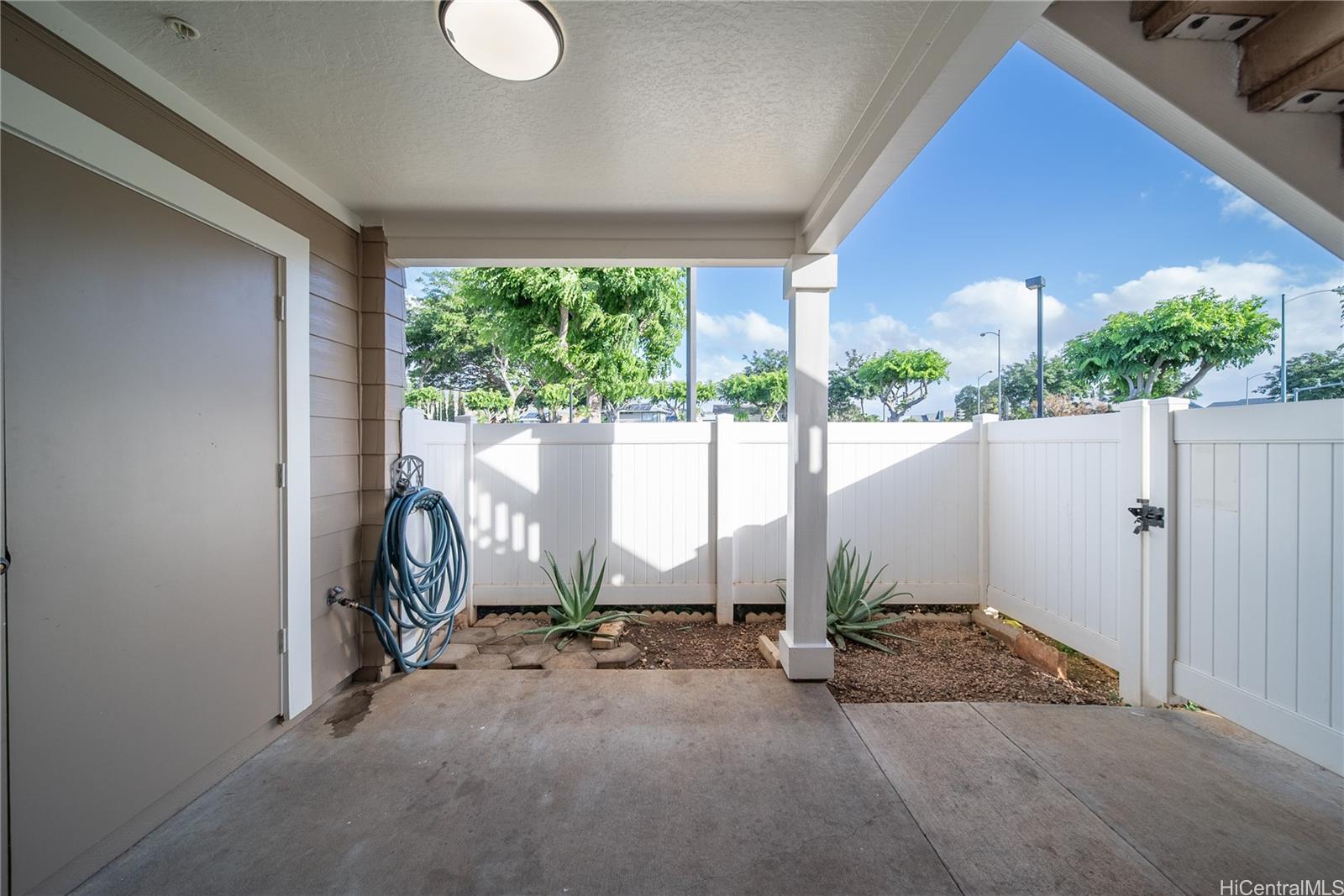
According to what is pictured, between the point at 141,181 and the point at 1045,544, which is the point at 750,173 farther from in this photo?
the point at 1045,544

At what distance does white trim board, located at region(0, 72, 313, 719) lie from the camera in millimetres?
1389

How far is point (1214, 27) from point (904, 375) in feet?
57.6

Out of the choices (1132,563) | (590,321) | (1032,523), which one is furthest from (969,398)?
(1132,563)

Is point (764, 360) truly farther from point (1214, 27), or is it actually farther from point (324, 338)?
point (1214, 27)

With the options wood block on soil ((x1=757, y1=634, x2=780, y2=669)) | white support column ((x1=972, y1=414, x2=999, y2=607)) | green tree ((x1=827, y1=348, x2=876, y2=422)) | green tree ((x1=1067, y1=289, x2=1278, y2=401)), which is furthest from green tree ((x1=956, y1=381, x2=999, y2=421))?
wood block on soil ((x1=757, y1=634, x2=780, y2=669))

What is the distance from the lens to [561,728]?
7.26 feet

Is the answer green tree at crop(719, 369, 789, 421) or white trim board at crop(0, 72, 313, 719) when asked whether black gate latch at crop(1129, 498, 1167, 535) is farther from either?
green tree at crop(719, 369, 789, 421)

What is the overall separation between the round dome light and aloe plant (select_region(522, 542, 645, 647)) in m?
2.62

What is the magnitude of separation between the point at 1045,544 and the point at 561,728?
9.88 feet

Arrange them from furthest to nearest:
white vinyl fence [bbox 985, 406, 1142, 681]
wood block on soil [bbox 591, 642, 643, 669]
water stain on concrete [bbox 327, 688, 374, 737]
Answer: wood block on soil [bbox 591, 642, 643, 669] < white vinyl fence [bbox 985, 406, 1142, 681] < water stain on concrete [bbox 327, 688, 374, 737]

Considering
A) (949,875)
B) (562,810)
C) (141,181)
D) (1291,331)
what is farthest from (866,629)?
(1291,331)

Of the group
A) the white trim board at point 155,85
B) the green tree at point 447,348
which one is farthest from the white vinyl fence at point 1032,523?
the green tree at point 447,348

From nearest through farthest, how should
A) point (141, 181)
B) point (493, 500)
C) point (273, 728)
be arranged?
point (141, 181), point (273, 728), point (493, 500)
